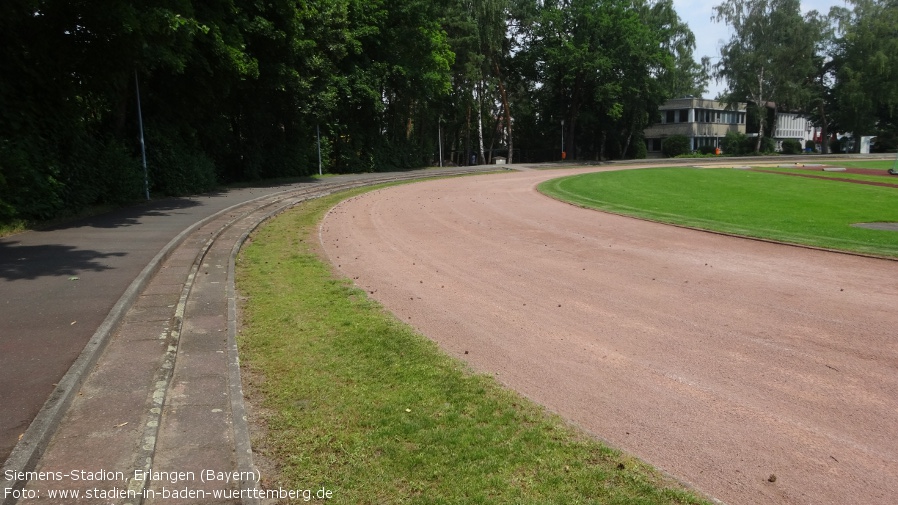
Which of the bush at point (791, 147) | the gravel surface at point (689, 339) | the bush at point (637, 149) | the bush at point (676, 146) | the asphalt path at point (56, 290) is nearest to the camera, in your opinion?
the gravel surface at point (689, 339)

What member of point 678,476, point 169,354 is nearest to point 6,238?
point 169,354

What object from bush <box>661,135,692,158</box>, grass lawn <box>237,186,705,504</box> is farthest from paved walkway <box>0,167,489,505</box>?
bush <box>661,135,692,158</box>

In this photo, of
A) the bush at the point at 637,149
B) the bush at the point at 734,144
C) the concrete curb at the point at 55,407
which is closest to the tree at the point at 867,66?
the bush at the point at 734,144

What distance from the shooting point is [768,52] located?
66.4 m

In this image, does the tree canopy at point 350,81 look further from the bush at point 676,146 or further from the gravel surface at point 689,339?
the gravel surface at point 689,339

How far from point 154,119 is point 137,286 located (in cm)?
1642

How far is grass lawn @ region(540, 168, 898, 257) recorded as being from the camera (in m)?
13.7

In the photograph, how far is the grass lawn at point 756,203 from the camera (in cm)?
1373

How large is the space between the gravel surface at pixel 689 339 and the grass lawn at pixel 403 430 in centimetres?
35

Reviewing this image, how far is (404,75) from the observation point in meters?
39.6

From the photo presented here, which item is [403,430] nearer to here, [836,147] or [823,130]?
[823,130]

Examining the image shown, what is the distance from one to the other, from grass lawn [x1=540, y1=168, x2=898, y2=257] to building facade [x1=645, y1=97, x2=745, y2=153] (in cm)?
4450

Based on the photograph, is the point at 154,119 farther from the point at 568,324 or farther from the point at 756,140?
the point at 756,140

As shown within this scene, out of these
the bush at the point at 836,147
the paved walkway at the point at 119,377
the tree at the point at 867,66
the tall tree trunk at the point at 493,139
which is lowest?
the paved walkway at the point at 119,377
